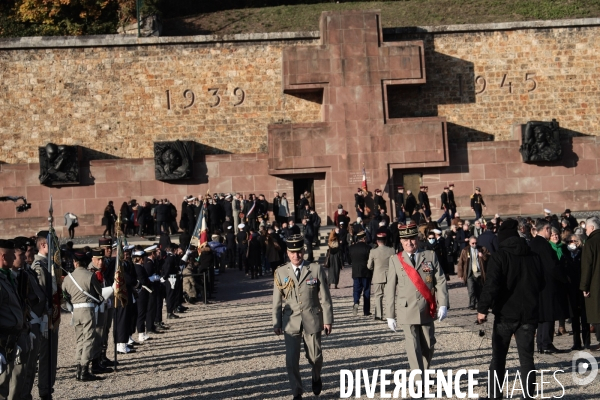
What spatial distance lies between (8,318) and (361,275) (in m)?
9.59

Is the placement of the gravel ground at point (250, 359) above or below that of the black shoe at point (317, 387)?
below

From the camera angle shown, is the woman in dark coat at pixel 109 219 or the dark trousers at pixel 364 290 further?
the woman in dark coat at pixel 109 219

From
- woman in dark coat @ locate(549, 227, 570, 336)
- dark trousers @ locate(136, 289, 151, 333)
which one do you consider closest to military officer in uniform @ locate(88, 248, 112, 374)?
dark trousers @ locate(136, 289, 151, 333)

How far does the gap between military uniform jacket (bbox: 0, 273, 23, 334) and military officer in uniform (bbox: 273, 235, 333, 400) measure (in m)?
2.62

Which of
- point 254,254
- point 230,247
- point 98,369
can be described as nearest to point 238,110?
point 230,247

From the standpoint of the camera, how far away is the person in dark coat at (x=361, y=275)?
16.9m

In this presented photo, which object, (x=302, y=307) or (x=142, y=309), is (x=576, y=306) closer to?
(x=302, y=307)

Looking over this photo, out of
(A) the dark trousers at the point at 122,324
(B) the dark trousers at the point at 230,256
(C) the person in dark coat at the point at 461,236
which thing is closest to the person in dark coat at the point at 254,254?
(B) the dark trousers at the point at 230,256

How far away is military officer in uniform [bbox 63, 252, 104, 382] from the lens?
Result: 11.7 meters

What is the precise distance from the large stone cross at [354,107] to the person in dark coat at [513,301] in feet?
80.0

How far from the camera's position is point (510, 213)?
3353 centimetres

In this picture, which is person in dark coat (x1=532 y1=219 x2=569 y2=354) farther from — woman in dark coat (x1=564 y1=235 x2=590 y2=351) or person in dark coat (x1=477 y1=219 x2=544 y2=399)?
person in dark coat (x1=477 y1=219 x2=544 y2=399)

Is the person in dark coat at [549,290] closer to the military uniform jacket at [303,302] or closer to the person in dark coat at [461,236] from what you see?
the military uniform jacket at [303,302]

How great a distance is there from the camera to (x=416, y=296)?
31.8 ft
